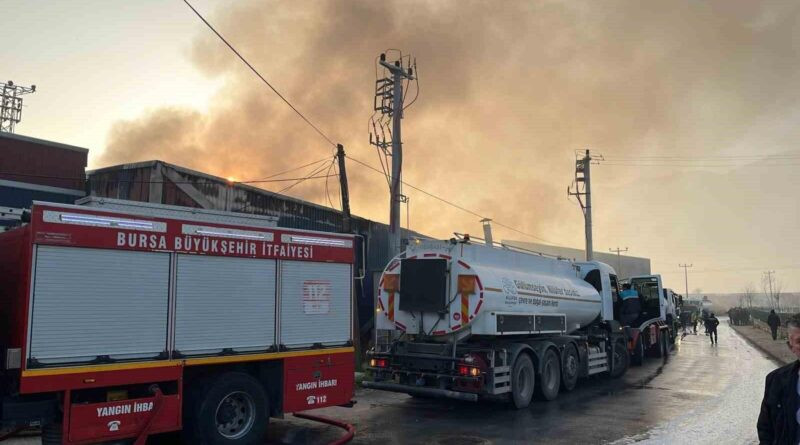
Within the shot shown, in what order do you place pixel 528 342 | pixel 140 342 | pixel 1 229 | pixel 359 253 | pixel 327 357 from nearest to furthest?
pixel 140 342, pixel 1 229, pixel 327 357, pixel 359 253, pixel 528 342

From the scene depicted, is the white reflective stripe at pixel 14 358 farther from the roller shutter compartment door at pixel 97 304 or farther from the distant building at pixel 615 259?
the distant building at pixel 615 259

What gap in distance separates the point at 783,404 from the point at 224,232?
20.7ft

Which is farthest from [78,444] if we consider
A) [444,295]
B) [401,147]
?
[401,147]

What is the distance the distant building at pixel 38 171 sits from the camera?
18344 mm

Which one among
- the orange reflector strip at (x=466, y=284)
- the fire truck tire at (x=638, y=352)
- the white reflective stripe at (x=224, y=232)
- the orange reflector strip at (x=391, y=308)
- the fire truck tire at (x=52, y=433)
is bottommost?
the fire truck tire at (x=638, y=352)

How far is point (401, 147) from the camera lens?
1580cm

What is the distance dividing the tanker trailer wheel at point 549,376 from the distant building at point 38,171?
15.8 metres

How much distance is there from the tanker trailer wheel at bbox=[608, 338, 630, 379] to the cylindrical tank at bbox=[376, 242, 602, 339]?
421cm

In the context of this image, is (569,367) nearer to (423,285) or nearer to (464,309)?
(464,309)

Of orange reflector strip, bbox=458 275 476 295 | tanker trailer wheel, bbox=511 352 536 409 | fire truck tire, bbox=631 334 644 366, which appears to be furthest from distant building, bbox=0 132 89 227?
fire truck tire, bbox=631 334 644 366

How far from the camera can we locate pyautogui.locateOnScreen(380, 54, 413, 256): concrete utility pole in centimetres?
1491

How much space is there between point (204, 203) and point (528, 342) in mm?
12492

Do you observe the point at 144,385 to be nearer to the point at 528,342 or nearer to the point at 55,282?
the point at 55,282

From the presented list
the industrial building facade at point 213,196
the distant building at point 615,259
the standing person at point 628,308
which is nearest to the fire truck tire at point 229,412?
the industrial building facade at point 213,196
